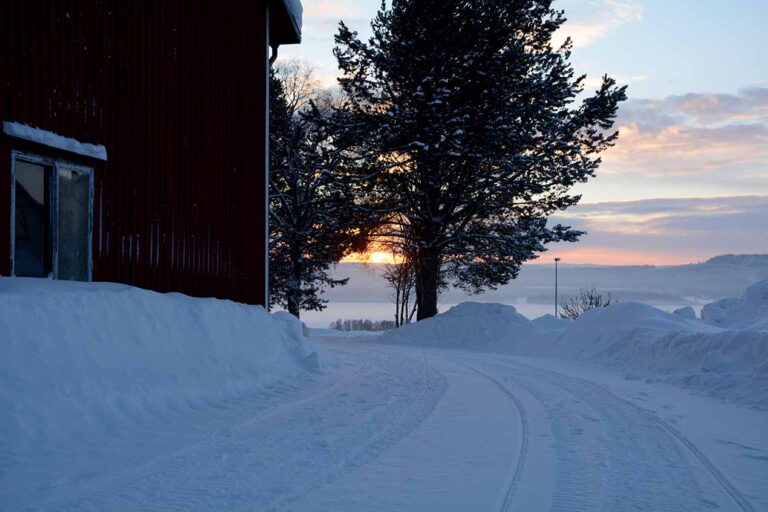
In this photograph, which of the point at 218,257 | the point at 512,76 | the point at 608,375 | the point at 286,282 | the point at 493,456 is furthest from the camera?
the point at 286,282

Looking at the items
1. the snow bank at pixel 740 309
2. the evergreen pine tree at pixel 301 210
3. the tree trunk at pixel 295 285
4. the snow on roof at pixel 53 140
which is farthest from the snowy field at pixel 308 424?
the tree trunk at pixel 295 285

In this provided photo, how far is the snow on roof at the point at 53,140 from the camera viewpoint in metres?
6.99

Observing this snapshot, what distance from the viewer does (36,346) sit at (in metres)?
6.09

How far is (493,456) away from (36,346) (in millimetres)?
4540

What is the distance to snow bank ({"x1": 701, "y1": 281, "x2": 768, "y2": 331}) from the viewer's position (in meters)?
20.6

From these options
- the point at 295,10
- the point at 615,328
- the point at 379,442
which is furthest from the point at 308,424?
the point at 615,328

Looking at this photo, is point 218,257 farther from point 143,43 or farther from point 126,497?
point 126,497

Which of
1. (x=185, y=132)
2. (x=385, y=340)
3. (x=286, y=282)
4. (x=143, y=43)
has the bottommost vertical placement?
(x=385, y=340)

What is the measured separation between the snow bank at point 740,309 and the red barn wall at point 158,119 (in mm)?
16006

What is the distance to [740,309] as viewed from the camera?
22.2m

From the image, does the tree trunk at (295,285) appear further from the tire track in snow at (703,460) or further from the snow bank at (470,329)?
the tire track in snow at (703,460)

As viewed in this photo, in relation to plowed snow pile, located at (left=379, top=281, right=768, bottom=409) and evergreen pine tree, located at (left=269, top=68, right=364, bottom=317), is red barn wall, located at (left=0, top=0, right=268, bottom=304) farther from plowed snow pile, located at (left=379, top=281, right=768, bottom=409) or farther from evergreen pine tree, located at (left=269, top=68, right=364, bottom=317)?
evergreen pine tree, located at (left=269, top=68, right=364, bottom=317)

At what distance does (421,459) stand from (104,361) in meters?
3.67

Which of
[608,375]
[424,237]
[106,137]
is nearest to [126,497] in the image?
[106,137]
